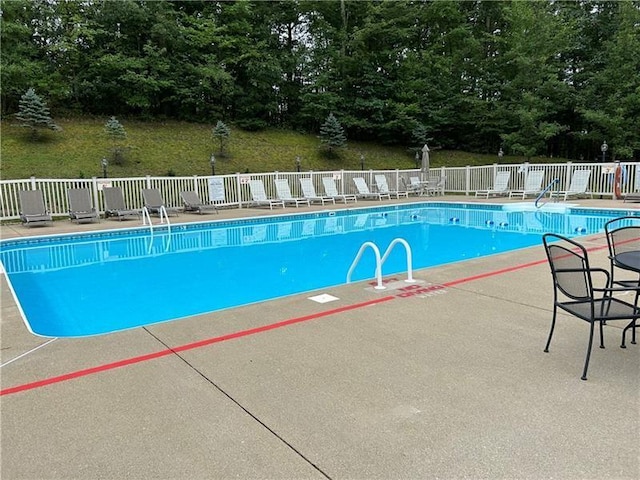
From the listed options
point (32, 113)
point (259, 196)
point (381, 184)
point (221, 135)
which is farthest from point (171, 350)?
point (32, 113)

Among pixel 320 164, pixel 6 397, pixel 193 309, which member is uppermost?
pixel 320 164

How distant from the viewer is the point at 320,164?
2175cm

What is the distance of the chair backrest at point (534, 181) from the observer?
1545cm

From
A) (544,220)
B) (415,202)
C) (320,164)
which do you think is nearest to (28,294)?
(544,220)

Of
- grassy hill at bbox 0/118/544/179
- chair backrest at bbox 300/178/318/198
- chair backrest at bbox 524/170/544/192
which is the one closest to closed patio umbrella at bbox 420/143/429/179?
chair backrest at bbox 524/170/544/192

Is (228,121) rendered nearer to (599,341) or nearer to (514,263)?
(514,263)

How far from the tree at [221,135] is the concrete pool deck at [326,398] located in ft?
53.4

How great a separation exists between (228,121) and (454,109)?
12361 mm

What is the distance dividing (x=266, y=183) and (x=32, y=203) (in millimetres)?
7287

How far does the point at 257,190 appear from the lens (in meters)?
14.7

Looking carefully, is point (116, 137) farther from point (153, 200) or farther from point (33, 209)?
point (33, 209)

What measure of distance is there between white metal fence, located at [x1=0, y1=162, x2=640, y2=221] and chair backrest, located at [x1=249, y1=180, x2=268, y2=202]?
329 millimetres

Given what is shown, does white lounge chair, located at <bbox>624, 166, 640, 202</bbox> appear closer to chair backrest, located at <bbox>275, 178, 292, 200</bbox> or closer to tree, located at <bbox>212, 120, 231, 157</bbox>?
chair backrest, located at <bbox>275, 178, 292, 200</bbox>

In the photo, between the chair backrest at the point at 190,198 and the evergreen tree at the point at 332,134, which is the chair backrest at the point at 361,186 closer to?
the evergreen tree at the point at 332,134
